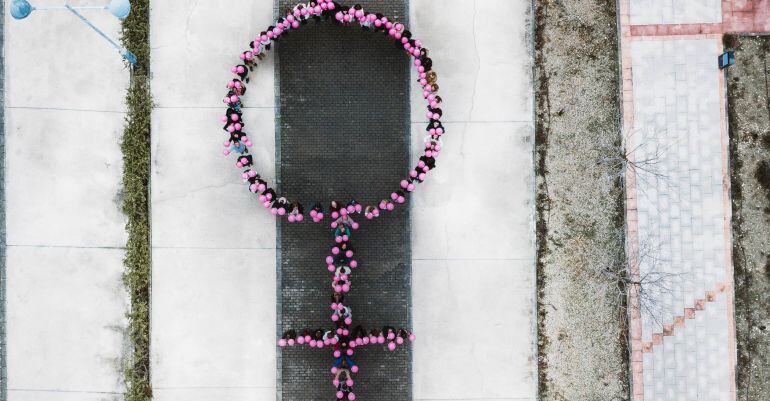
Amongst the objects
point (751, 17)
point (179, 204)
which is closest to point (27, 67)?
point (179, 204)

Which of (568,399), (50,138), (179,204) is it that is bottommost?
(568,399)

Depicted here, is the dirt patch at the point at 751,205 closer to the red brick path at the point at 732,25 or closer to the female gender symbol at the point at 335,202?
the red brick path at the point at 732,25

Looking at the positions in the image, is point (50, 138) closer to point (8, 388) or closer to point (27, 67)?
point (27, 67)

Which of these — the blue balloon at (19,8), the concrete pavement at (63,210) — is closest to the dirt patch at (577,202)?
the concrete pavement at (63,210)

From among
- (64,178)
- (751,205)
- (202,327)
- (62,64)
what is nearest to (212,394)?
(202,327)

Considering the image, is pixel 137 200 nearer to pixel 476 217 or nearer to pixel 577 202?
pixel 476 217

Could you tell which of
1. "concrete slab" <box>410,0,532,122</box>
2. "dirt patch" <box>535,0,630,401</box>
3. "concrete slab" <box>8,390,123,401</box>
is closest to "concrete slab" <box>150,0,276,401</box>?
"concrete slab" <box>8,390,123,401</box>
